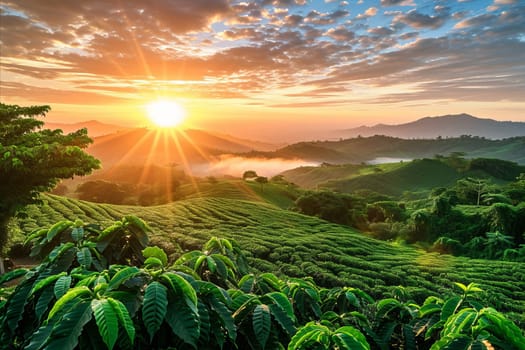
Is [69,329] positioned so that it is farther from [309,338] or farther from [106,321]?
[309,338]

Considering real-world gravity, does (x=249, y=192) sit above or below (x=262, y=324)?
below

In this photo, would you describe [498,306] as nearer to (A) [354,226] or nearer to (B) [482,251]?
(B) [482,251]

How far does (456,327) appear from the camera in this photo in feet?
9.11

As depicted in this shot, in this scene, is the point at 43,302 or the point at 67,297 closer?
the point at 67,297

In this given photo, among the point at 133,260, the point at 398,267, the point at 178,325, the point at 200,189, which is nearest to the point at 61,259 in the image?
the point at 133,260

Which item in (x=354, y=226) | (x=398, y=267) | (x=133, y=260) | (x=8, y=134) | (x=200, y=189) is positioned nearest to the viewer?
(x=133, y=260)

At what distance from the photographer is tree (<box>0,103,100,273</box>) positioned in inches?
555

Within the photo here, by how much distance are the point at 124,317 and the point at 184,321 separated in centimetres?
43

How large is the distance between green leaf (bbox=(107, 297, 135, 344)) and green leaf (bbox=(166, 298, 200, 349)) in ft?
1.03

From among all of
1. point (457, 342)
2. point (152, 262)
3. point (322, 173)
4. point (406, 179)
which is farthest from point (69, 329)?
point (322, 173)

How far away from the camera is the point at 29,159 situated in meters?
14.3

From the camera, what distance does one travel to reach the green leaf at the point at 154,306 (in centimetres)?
257

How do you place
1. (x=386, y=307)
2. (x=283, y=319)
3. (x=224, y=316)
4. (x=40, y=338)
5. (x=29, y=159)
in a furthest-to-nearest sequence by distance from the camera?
(x=29, y=159) → (x=386, y=307) → (x=283, y=319) → (x=224, y=316) → (x=40, y=338)

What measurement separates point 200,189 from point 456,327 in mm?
69921
